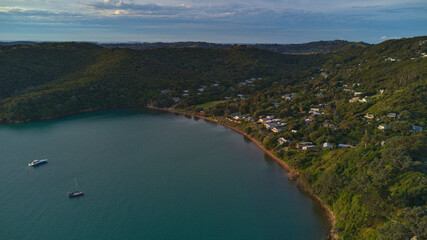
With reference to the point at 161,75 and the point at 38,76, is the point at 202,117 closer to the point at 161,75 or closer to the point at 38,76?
the point at 161,75

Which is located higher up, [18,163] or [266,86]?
[266,86]

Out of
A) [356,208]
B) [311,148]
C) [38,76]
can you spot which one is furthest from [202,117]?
[38,76]

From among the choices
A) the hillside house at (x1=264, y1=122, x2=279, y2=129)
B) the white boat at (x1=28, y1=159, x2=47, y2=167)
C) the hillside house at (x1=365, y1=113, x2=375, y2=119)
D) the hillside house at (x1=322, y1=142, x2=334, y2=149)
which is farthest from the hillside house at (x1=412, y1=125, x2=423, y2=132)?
the white boat at (x1=28, y1=159, x2=47, y2=167)

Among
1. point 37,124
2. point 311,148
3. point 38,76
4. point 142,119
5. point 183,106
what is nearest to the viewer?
point 311,148

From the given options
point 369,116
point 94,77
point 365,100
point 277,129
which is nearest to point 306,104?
point 365,100

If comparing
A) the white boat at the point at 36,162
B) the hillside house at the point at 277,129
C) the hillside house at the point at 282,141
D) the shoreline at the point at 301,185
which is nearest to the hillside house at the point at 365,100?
the hillside house at the point at 277,129

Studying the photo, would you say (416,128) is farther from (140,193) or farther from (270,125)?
(140,193)

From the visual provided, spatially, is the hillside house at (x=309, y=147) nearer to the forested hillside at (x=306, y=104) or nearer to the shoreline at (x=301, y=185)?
the forested hillside at (x=306, y=104)
